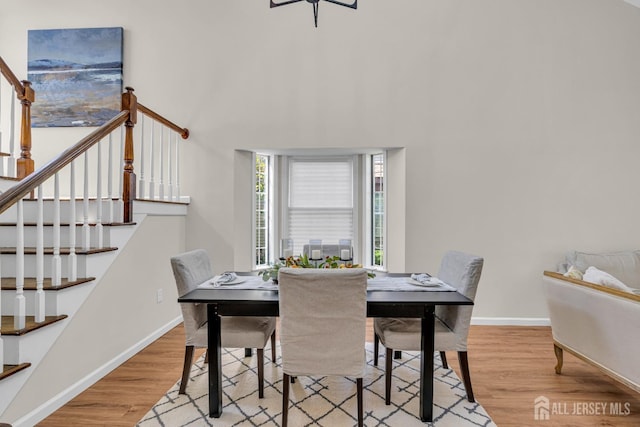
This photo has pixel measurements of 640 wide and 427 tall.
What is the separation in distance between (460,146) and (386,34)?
1.48 meters

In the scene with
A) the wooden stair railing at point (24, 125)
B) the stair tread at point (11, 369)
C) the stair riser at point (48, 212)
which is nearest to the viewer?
the stair tread at point (11, 369)

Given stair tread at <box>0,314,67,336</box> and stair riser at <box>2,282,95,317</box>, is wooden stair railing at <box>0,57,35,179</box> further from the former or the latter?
stair tread at <box>0,314,67,336</box>

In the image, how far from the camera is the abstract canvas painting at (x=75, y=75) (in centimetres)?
393

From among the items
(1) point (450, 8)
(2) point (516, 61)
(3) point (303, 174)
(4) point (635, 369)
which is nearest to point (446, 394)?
(4) point (635, 369)

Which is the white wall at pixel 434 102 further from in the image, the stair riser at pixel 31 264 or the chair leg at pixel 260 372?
the chair leg at pixel 260 372

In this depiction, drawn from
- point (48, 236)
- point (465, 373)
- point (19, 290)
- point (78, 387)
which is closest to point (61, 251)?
point (48, 236)

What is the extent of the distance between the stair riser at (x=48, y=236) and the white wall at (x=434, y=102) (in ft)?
4.60

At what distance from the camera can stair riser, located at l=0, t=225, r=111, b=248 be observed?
2.49 metres

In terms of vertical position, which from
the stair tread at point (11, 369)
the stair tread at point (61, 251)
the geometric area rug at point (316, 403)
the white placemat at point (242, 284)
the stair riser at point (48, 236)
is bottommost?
the geometric area rug at point (316, 403)

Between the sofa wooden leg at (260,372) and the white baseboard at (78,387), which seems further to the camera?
the sofa wooden leg at (260,372)

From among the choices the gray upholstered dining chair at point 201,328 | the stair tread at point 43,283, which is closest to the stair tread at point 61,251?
the stair tread at point 43,283

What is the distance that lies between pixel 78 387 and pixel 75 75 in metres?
3.41

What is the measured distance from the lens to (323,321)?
1.83 meters
